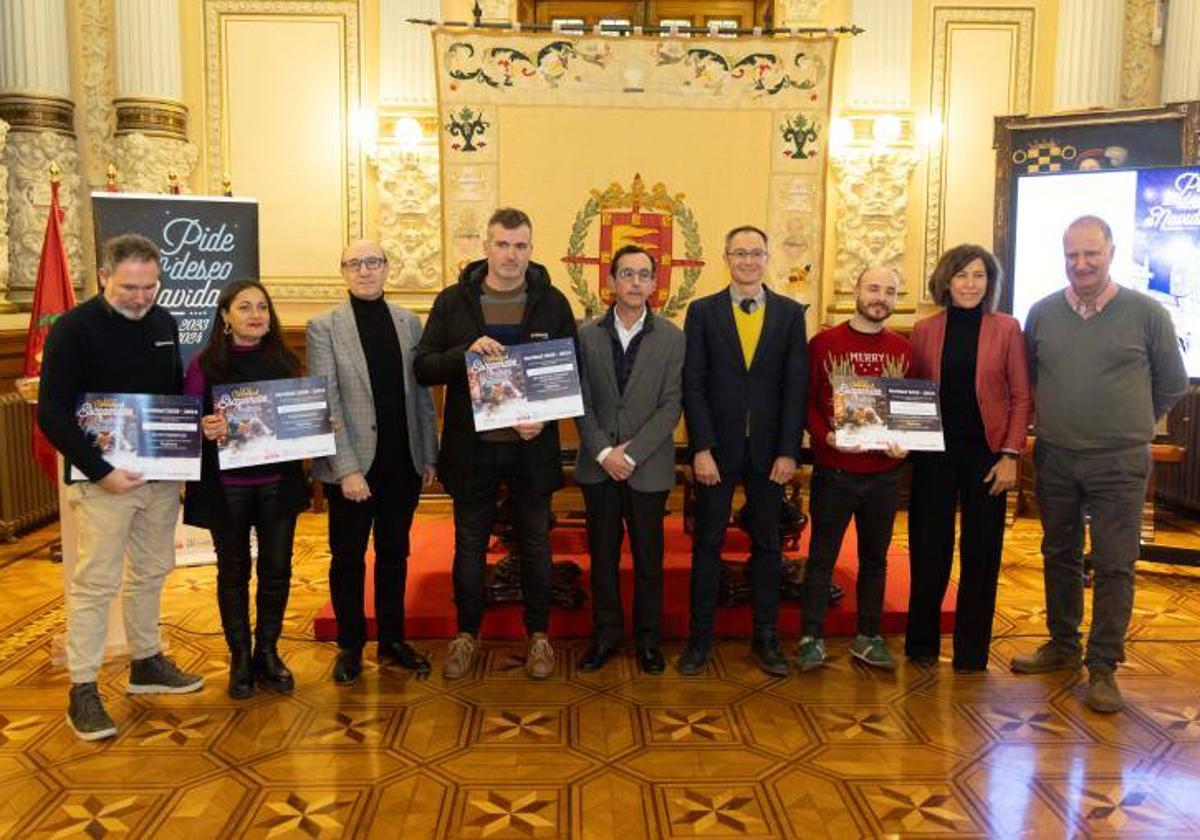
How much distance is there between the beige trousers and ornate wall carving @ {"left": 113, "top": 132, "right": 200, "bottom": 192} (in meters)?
4.00

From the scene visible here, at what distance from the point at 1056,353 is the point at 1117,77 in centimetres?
459

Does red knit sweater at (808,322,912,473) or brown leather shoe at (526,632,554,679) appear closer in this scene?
red knit sweater at (808,322,912,473)

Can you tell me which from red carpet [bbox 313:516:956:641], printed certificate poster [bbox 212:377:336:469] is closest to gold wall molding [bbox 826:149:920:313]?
red carpet [bbox 313:516:956:641]

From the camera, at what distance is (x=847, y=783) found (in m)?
2.85

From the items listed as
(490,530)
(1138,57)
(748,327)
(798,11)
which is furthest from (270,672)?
(1138,57)

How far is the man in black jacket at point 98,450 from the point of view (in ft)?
9.72

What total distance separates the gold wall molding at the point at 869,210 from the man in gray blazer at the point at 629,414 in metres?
4.08

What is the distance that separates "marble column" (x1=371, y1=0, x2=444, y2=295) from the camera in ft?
22.9

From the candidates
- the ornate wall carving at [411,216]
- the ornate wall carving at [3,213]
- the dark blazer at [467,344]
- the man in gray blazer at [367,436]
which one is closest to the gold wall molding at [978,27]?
the ornate wall carving at [411,216]

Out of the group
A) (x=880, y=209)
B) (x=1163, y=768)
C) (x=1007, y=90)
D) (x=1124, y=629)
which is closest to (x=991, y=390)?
(x=1124, y=629)

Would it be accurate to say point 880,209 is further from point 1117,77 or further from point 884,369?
point 884,369

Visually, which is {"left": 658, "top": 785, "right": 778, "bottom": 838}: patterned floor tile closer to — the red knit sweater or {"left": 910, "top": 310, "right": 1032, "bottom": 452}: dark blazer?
the red knit sweater

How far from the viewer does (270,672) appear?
3.49 meters

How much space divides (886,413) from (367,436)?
6.04 feet
